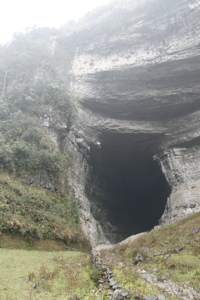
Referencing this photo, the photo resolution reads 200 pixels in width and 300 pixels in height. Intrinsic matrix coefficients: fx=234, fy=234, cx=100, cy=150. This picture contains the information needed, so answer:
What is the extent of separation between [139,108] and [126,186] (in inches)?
522

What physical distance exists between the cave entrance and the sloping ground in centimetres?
1453

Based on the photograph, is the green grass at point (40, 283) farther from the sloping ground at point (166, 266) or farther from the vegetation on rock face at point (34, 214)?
the vegetation on rock face at point (34, 214)

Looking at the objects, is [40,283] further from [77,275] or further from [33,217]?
[33,217]

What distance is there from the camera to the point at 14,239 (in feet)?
40.9

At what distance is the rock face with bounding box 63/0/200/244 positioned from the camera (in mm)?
26094

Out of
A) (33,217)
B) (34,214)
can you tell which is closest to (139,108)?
(34,214)

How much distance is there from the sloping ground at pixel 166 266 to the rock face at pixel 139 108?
954 centimetres

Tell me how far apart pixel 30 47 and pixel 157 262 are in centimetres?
3376

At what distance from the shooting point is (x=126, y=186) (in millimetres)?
36656

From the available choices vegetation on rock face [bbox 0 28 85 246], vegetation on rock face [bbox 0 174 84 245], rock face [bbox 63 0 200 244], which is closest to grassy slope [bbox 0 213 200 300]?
vegetation on rock face [bbox 0 174 84 245]

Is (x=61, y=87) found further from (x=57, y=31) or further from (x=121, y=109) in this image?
(x=57, y=31)

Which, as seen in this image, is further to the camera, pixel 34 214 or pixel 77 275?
pixel 34 214

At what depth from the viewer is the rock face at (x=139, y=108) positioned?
26.1 metres

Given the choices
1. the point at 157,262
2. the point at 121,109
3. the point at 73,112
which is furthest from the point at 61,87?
the point at 157,262
